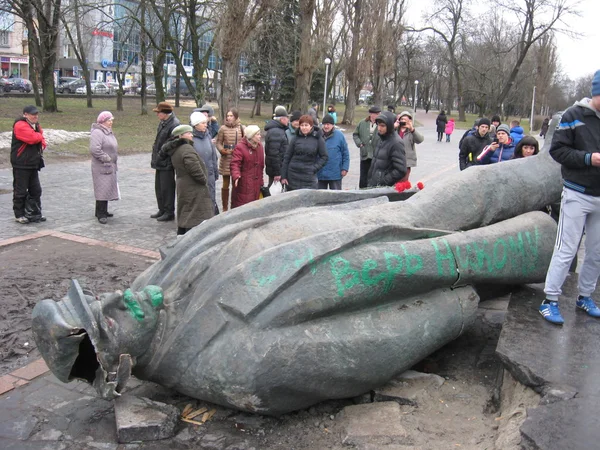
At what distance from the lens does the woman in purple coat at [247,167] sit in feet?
26.7

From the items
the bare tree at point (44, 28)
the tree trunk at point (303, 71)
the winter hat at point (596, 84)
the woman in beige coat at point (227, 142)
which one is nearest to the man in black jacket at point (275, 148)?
the woman in beige coat at point (227, 142)

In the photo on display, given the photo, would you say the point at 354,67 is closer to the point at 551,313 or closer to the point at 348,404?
the point at 551,313

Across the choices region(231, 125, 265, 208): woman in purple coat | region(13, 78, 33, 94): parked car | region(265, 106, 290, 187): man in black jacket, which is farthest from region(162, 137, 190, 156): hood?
region(13, 78, 33, 94): parked car

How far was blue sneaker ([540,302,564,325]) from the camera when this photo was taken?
4.03 meters

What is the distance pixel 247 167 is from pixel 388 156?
80.4 inches

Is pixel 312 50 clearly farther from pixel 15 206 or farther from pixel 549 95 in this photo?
pixel 549 95

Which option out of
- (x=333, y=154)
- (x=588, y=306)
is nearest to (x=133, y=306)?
(x=588, y=306)

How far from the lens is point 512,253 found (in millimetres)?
4199

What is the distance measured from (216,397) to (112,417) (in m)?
0.70

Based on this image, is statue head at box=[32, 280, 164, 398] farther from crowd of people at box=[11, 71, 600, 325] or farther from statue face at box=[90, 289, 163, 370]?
crowd of people at box=[11, 71, 600, 325]

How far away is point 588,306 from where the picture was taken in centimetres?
422

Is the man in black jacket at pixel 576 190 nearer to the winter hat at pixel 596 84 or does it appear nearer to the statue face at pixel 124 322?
the winter hat at pixel 596 84

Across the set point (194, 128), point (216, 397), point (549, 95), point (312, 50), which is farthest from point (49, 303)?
point (549, 95)

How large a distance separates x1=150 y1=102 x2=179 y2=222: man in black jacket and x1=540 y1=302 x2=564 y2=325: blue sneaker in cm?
591
